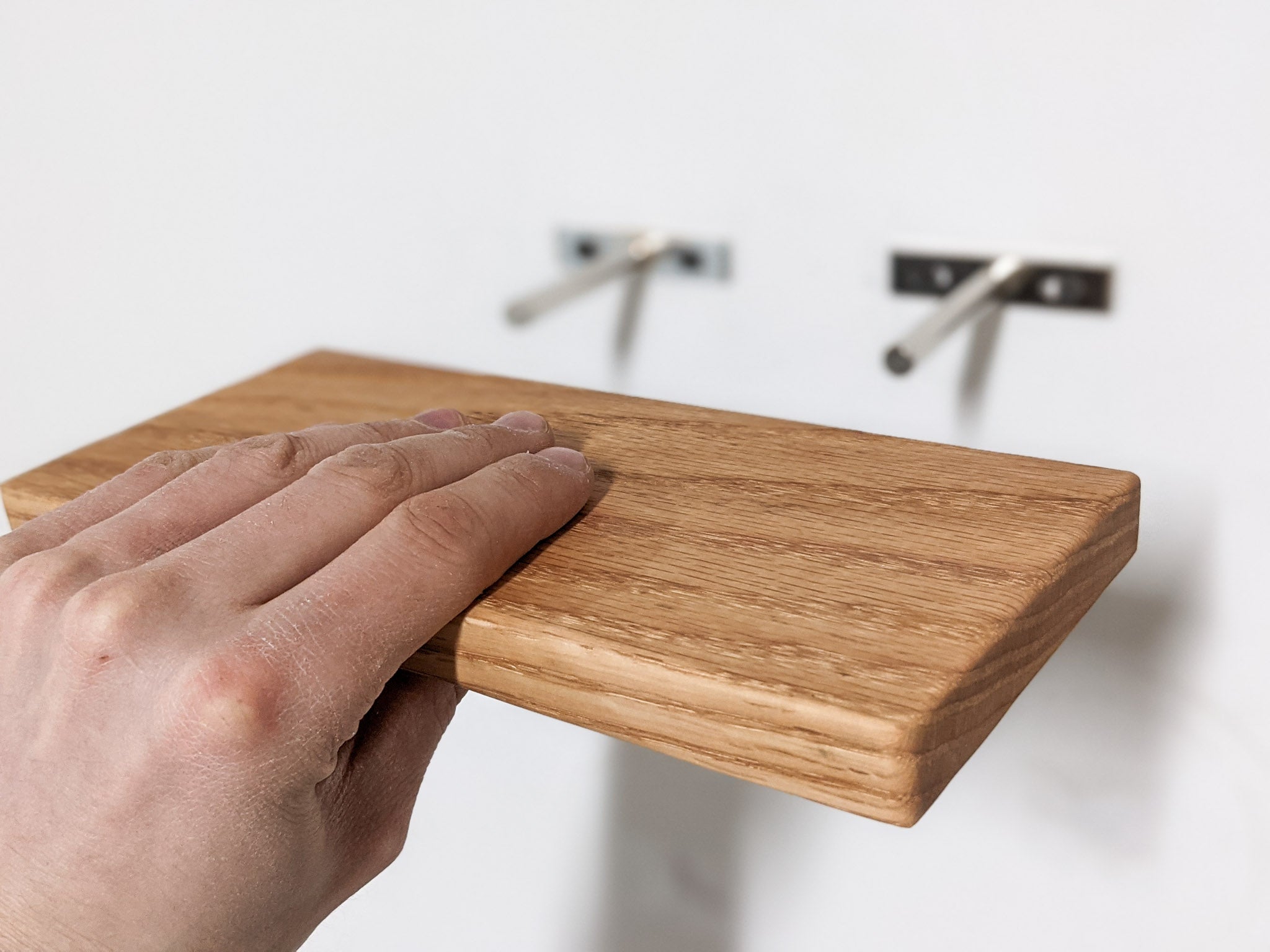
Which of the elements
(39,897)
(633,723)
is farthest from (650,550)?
(39,897)

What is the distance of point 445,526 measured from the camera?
247mm

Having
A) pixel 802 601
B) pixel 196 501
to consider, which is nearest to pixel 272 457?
pixel 196 501

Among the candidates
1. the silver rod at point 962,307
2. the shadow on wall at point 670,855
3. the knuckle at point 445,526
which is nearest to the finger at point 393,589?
the knuckle at point 445,526

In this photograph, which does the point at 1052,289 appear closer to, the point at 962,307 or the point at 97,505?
the point at 962,307

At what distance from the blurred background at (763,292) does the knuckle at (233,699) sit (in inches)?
9.1

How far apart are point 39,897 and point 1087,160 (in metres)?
0.31

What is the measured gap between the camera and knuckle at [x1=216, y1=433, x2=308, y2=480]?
278 mm

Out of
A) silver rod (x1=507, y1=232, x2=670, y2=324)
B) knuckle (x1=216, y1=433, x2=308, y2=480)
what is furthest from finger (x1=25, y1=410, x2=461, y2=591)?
silver rod (x1=507, y1=232, x2=670, y2=324)

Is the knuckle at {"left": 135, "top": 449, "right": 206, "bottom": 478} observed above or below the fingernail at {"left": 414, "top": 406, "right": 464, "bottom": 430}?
above

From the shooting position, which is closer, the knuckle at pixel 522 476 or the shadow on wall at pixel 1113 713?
the knuckle at pixel 522 476

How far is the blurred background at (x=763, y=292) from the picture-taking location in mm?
337

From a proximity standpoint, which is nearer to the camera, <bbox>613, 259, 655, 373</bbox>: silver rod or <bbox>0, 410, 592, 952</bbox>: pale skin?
<bbox>0, 410, 592, 952</bbox>: pale skin

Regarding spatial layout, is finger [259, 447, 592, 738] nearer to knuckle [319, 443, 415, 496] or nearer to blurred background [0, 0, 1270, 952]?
knuckle [319, 443, 415, 496]

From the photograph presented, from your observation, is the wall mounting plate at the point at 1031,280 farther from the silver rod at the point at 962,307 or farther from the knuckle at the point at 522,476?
the knuckle at the point at 522,476
